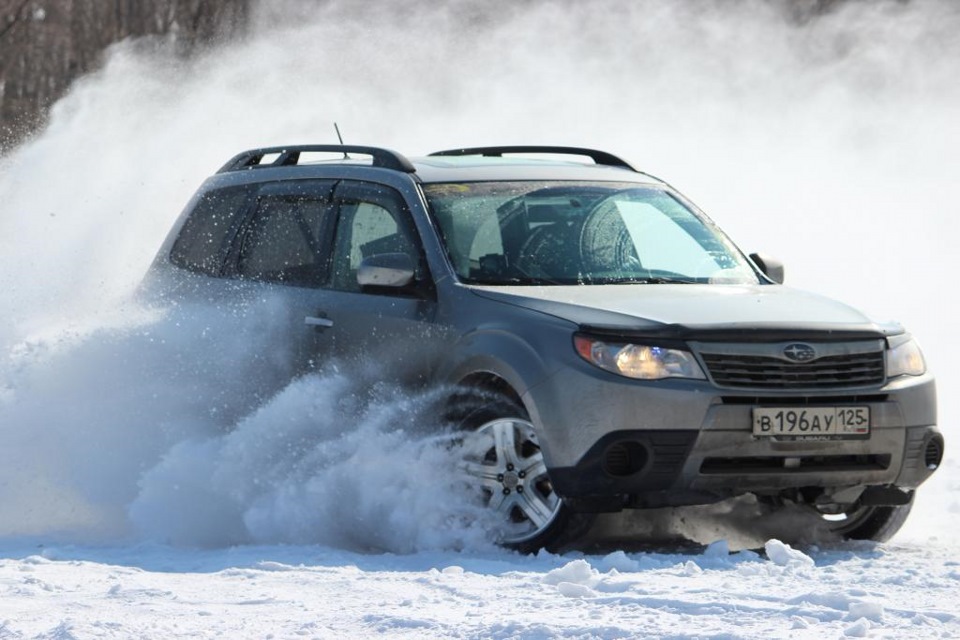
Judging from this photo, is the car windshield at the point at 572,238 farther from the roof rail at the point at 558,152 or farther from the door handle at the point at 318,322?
the roof rail at the point at 558,152

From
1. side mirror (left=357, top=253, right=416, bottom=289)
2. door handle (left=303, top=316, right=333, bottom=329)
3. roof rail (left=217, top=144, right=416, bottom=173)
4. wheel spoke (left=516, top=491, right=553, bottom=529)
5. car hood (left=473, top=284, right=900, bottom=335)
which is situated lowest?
wheel spoke (left=516, top=491, right=553, bottom=529)

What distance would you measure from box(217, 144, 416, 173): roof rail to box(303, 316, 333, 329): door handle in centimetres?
75

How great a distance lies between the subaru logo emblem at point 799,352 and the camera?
7379 mm

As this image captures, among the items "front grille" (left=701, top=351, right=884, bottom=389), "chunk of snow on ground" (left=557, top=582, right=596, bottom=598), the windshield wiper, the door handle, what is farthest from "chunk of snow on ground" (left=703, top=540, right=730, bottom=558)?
the door handle

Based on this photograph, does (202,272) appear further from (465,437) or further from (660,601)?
(660,601)

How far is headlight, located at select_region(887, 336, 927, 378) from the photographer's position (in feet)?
25.2

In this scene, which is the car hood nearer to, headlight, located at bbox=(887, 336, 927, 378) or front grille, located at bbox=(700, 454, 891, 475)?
headlight, located at bbox=(887, 336, 927, 378)

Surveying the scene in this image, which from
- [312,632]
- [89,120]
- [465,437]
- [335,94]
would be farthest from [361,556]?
[335,94]

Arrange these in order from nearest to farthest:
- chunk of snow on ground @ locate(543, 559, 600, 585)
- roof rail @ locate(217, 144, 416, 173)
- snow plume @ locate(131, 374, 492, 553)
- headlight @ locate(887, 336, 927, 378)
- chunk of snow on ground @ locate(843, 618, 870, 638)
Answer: chunk of snow on ground @ locate(843, 618, 870, 638)
chunk of snow on ground @ locate(543, 559, 600, 585)
snow plume @ locate(131, 374, 492, 553)
headlight @ locate(887, 336, 927, 378)
roof rail @ locate(217, 144, 416, 173)

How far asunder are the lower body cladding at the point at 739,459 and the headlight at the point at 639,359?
0.42 ft

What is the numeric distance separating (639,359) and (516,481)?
684 mm

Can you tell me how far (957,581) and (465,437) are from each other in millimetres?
1927

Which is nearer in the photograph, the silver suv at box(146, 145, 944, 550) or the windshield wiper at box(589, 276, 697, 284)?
the silver suv at box(146, 145, 944, 550)

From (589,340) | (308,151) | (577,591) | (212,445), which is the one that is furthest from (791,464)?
(308,151)
